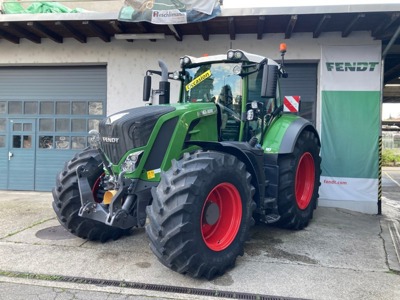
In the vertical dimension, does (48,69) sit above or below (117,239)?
above

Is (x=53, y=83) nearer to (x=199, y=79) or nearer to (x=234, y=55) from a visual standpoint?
(x=199, y=79)

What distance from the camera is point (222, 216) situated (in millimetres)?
4059

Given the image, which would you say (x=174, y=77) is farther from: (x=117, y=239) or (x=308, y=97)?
(x=308, y=97)

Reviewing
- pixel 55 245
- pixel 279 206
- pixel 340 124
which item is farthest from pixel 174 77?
pixel 340 124

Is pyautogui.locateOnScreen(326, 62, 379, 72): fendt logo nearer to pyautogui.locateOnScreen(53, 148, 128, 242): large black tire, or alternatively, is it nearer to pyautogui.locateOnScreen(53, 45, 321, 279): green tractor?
pyautogui.locateOnScreen(53, 45, 321, 279): green tractor

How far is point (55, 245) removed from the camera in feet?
15.7

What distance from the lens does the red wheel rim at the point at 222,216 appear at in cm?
381

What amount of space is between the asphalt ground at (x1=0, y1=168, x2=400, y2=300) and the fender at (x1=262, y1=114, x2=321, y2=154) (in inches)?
54.6

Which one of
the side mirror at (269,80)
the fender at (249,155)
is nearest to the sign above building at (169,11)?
the side mirror at (269,80)

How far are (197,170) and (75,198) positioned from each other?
189cm

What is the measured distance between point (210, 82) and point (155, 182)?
183 centimetres

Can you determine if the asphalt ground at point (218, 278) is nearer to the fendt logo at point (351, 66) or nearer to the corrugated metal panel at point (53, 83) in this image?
the fendt logo at point (351, 66)

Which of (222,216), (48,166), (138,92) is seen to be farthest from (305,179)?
(48,166)

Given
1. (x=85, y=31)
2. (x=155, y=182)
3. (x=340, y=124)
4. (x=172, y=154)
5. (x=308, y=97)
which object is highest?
(x=85, y=31)
